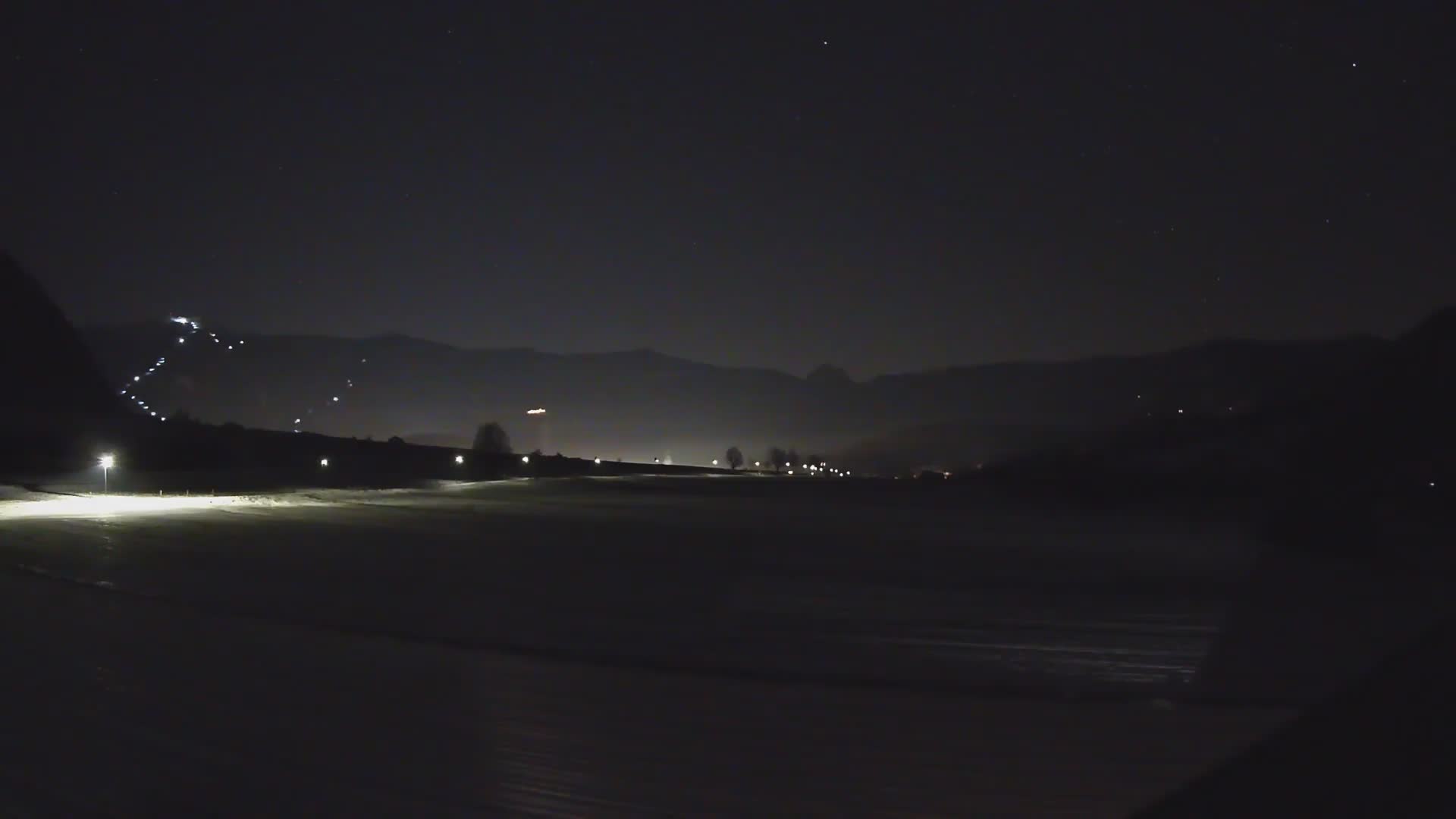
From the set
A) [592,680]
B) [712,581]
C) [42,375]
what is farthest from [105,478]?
[42,375]

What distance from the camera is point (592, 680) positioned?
8.21m

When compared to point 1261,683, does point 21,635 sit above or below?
above

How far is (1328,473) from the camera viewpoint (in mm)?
20516

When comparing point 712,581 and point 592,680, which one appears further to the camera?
point 712,581

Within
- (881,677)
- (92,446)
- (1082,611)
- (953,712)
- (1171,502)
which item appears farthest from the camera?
(92,446)

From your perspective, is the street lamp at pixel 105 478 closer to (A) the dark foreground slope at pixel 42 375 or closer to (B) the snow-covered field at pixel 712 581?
(B) the snow-covered field at pixel 712 581

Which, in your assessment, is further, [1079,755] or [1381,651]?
[1381,651]

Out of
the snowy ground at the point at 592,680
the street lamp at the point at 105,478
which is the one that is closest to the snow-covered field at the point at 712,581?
the snowy ground at the point at 592,680

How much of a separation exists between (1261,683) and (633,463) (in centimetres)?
6846

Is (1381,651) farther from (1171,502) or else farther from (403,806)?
(1171,502)

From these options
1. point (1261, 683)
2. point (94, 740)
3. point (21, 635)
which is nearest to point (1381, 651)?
point (1261, 683)

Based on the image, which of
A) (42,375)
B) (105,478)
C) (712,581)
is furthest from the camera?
(42,375)

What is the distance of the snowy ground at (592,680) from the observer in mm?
5684

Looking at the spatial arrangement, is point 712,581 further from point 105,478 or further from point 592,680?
point 105,478
